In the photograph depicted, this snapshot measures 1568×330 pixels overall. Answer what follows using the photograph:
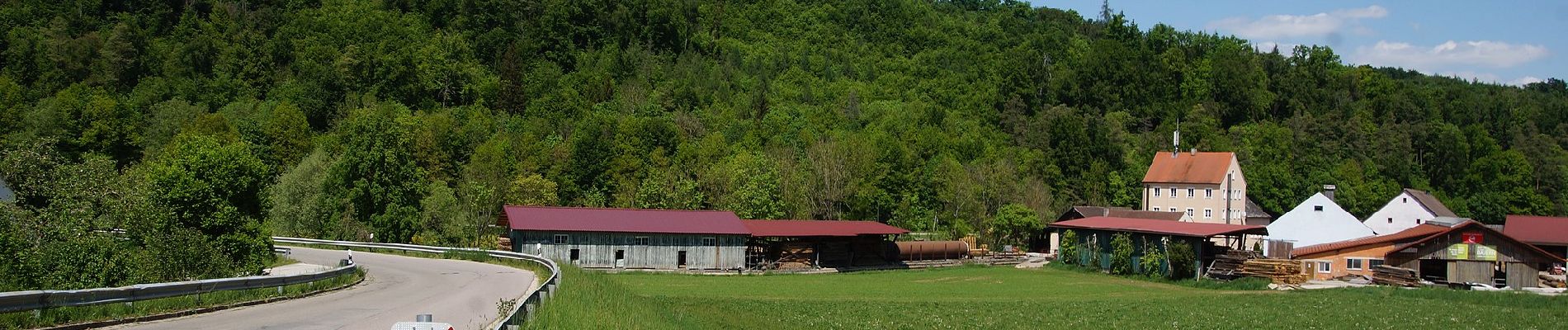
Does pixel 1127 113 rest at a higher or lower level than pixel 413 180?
higher

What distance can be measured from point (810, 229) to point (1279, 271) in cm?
2359

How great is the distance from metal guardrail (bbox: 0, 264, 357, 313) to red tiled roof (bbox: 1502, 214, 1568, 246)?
64761 mm

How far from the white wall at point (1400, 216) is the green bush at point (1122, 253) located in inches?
1537

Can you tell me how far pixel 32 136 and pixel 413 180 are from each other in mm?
31079

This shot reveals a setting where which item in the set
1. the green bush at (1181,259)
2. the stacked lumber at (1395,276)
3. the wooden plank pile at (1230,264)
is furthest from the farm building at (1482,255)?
the green bush at (1181,259)

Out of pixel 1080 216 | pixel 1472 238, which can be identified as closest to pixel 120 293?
A: pixel 1472 238

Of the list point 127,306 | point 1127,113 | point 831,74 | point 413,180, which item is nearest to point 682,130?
point 413,180

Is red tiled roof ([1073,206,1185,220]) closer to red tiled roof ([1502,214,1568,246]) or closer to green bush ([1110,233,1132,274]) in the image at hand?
green bush ([1110,233,1132,274])

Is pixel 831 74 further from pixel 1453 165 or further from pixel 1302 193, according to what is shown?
pixel 1453 165

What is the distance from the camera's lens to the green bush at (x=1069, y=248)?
64875mm

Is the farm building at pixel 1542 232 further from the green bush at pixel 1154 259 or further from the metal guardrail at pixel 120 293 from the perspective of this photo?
the metal guardrail at pixel 120 293

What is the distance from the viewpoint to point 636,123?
277 ft

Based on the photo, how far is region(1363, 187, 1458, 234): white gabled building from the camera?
8594 cm

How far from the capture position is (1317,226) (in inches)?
2744
